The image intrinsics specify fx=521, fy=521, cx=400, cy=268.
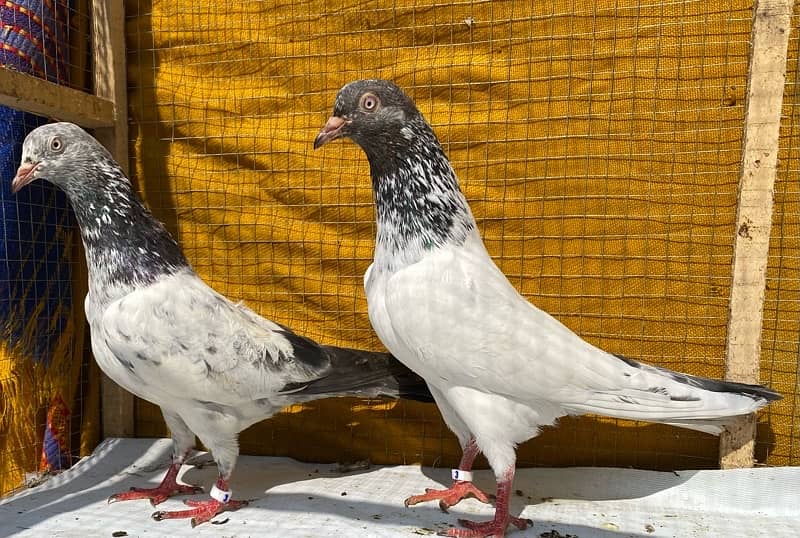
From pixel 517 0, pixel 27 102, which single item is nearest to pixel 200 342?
pixel 27 102

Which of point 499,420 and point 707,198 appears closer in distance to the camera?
point 499,420

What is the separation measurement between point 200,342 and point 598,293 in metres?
1.84

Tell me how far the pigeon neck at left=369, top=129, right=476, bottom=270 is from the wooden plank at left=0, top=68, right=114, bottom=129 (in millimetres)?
1537

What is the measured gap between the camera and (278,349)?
218 centimetres

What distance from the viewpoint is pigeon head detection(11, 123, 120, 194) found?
6.74ft

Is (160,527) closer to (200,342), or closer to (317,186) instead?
(200,342)

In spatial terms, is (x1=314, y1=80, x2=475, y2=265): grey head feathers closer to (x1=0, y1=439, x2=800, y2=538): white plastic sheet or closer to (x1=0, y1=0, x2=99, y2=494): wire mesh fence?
(x1=0, y1=439, x2=800, y2=538): white plastic sheet

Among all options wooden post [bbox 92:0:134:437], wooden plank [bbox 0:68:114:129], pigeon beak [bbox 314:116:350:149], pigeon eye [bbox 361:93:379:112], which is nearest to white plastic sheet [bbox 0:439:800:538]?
wooden post [bbox 92:0:134:437]

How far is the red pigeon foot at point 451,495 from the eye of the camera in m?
2.23

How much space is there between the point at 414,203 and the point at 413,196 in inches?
1.1

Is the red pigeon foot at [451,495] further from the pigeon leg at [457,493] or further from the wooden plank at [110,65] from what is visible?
the wooden plank at [110,65]

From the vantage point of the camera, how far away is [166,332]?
1.96 metres

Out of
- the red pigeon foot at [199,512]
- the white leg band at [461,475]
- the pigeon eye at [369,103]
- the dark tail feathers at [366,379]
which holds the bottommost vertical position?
the red pigeon foot at [199,512]

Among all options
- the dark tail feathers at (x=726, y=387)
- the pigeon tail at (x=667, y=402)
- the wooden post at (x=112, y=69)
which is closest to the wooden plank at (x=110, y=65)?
the wooden post at (x=112, y=69)
